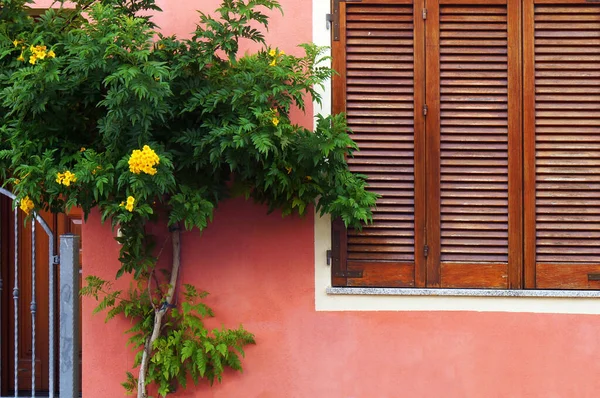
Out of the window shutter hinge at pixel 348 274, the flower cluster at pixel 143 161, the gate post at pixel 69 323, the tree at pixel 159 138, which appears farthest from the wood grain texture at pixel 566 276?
A: the gate post at pixel 69 323

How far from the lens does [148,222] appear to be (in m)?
4.63

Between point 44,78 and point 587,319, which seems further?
point 587,319

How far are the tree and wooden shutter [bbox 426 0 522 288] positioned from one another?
2.15ft

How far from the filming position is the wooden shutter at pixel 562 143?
15.1 ft

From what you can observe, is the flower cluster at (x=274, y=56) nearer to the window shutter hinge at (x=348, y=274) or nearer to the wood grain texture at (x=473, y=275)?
the window shutter hinge at (x=348, y=274)

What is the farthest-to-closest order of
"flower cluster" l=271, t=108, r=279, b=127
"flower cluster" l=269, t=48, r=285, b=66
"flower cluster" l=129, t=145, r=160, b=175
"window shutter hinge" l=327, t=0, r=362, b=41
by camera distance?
"window shutter hinge" l=327, t=0, r=362, b=41
"flower cluster" l=269, t=48, r=285, b=66
"flower cluster" l=271, t=108, r=279, b=127
"flower cluster" l=129, t=145, r=160, b=175

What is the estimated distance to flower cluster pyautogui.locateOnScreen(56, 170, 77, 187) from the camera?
3822mm

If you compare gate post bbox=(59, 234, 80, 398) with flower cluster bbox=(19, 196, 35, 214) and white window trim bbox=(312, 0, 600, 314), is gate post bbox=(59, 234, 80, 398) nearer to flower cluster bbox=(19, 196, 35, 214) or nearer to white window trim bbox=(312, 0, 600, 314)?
flower cluster bbox=(19, 196, 35, 214)

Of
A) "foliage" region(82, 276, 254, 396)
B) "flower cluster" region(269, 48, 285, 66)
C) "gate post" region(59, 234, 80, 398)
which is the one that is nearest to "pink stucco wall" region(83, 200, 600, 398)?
"foliage" region(82, 276, 254, 396)

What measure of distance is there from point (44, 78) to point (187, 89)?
0.80 m

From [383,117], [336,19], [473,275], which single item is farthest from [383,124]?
[473,275]

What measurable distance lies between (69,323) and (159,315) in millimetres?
630

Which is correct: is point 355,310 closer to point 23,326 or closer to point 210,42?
point 210,42

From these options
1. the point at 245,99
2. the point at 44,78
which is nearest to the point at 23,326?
the point at 44,78
